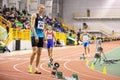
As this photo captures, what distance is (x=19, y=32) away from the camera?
2734 centimetres

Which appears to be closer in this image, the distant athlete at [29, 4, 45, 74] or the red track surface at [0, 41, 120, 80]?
the red track surface at [0, 41, 120, 80]

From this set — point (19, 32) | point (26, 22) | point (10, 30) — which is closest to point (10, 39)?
point (10, 30)

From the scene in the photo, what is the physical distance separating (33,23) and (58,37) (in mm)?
30592

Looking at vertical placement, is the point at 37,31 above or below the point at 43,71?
above

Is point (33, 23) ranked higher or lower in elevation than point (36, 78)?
higher

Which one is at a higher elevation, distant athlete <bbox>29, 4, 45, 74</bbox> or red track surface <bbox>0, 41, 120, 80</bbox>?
distant athlete <bbox>29, 4, 45, 74</bbox>

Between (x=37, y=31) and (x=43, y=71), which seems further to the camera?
(x=43, y=71)

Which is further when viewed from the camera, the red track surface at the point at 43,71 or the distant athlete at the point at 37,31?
the distant athlete at the point at 37,31

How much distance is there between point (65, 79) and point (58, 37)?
3133 centimetres

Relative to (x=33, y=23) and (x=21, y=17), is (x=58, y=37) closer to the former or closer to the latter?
(x=21, y=17)

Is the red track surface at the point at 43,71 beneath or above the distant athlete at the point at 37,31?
beneath

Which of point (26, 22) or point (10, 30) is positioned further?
point (26, 22)

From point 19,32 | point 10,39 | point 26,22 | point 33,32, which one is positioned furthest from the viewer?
point 26,22

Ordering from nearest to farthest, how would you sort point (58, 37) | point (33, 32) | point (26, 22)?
point (33, 32) → point (26, 22) → point (58, 37)
